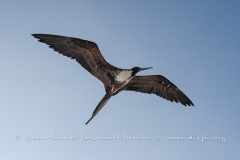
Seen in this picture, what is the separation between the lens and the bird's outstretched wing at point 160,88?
39.7ft

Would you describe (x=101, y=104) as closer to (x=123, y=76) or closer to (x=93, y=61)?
(x=123, y=76)

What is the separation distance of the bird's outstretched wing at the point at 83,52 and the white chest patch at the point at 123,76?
9.1 inches

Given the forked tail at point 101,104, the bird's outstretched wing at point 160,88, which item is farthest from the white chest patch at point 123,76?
the bird's outstretched wing at point 160,88

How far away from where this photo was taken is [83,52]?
37.2 feet

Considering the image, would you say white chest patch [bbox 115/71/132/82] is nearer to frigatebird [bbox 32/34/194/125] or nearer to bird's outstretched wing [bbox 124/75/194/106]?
frigatebird [bbox 32/34/194/125]

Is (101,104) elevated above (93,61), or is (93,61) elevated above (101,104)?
(93,61)

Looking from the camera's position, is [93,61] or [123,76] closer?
[123,76]

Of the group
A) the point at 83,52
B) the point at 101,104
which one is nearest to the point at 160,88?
the point at 101,104

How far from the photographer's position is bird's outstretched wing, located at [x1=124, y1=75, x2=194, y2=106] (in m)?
12.1

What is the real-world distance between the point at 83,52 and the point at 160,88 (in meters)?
2.73

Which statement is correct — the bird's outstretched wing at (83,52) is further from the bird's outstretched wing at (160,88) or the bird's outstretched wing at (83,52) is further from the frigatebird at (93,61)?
the bird's outstretched wing at (160,88)

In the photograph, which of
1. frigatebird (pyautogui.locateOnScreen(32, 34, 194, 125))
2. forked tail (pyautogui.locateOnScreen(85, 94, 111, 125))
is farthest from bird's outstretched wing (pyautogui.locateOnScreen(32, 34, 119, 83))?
forked tail (pyautogui.locateOnScreen(85, 94, 111, 125))

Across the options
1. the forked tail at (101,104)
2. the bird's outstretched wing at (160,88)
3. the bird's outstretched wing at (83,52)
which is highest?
the bird's outstretched wing at (83,52)

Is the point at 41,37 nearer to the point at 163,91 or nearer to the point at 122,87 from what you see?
the point at 122,87
